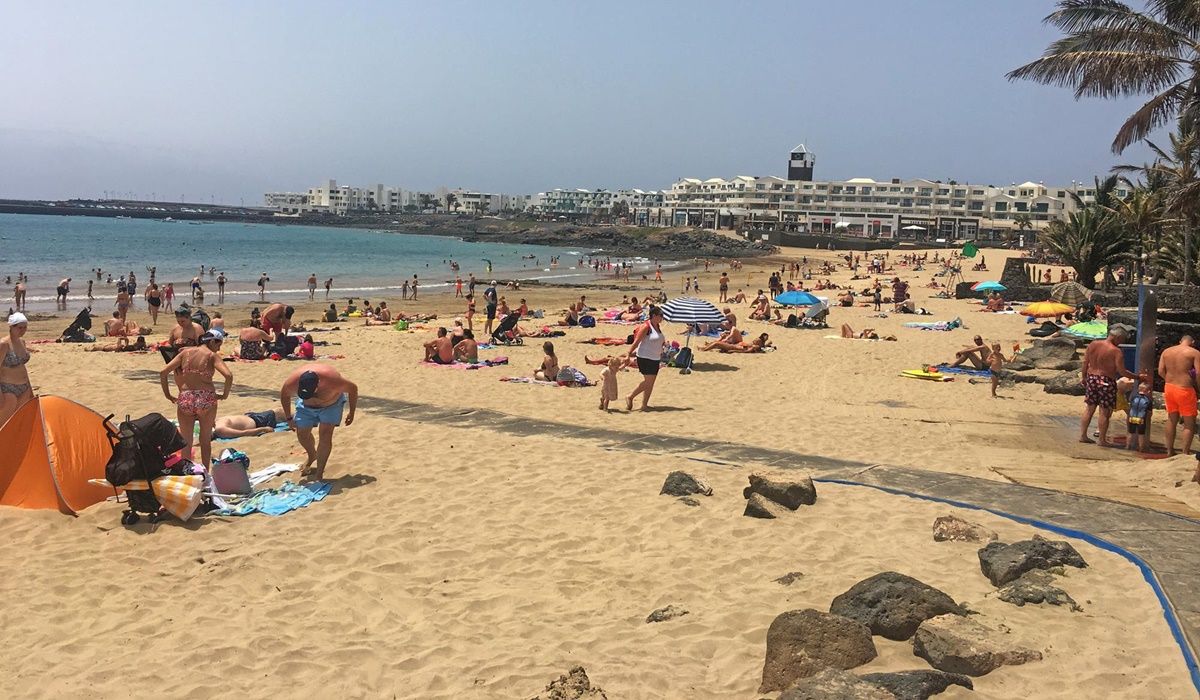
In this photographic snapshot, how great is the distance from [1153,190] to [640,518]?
29.1 metres

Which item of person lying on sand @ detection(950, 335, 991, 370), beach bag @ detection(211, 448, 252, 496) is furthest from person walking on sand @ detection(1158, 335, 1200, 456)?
beach bag @ detection(211, 448, 252, 496)

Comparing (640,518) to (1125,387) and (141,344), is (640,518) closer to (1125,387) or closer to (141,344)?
(1125,387)

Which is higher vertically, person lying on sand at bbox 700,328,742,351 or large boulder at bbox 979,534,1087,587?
person lying on sand at bbox 700,328,742,351

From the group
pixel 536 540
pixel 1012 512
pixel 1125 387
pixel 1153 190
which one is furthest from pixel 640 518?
pixel 1153 190

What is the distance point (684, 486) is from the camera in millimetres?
6781

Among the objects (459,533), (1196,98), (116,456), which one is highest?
(1196,98)

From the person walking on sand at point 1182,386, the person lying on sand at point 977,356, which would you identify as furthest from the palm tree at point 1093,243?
the person walking on sand at point 1182,386

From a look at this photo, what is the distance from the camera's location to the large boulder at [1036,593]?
176 inches

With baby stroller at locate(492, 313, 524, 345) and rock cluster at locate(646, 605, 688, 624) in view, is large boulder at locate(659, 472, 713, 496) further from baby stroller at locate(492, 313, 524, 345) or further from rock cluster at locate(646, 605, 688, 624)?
baby stroller at locate(492, 313, 524, 345)

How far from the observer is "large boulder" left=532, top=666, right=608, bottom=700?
378cm

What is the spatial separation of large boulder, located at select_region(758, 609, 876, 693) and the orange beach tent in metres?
5.20

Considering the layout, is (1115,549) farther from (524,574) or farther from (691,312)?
(691,312)

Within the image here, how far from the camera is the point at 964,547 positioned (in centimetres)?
553

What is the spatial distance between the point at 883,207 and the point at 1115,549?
358 ft
